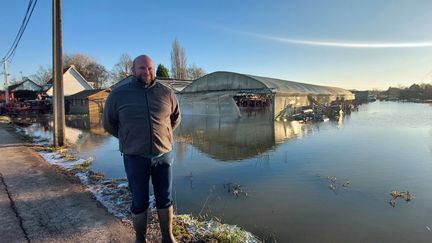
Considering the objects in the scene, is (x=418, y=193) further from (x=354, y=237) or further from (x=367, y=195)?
(x=354, y=237)

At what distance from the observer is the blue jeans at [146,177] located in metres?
2.99

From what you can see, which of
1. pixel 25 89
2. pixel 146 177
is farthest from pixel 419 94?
pixel 146 177

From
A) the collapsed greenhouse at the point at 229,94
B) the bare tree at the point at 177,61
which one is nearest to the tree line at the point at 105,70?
the bare tree at the point at 177,61

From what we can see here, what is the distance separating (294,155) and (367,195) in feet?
13.6

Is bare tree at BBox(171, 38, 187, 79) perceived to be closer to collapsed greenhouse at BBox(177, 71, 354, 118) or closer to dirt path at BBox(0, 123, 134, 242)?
collapsed greenhouse at BBox(177, 71, 354, 118)

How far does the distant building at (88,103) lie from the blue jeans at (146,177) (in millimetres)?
32175

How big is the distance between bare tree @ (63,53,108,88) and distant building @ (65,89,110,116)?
3089 centimetres

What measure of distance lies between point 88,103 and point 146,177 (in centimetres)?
3276

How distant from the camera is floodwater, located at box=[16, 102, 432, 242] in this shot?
460 centimetres

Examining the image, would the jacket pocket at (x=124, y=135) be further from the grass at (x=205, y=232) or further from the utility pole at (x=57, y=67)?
the utility pole at (x=57, y=67)

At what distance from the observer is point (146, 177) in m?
3.07

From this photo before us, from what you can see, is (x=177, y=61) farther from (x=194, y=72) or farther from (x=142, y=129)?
(x=142, y=129)

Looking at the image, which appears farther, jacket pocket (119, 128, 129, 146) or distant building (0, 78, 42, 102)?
distant building (0, 78, 42, 102)

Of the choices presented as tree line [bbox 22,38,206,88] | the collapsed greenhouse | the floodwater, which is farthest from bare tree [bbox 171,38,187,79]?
the floodwater
